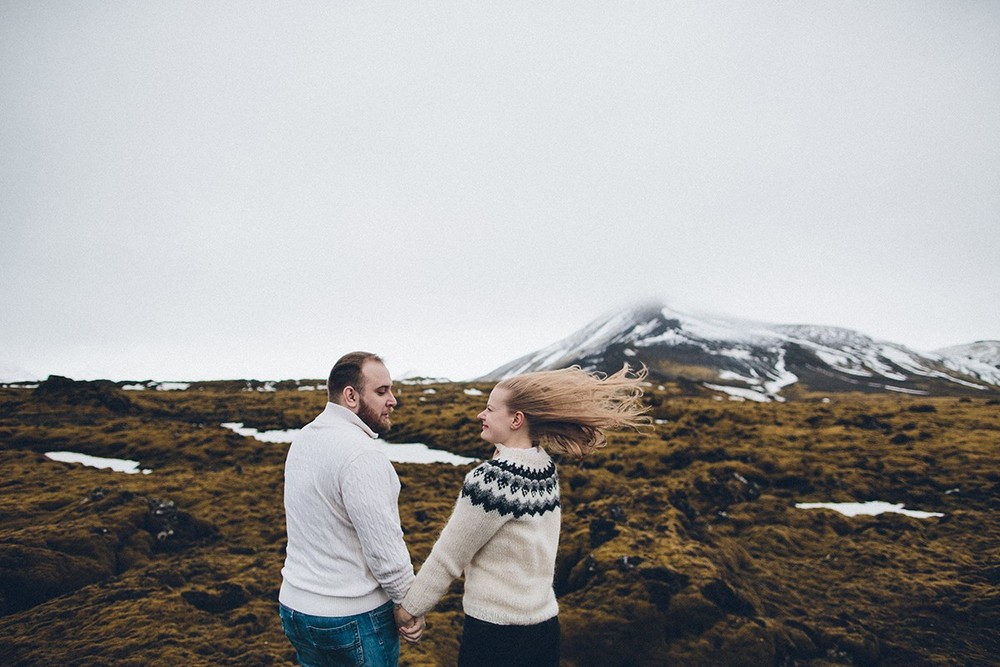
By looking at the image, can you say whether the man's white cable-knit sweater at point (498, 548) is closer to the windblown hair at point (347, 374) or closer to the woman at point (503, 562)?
the woman at point (503, 562)

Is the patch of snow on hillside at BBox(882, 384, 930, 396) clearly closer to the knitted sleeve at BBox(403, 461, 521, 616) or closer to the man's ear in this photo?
the knitted sleeve at BBox(403, 461, 521, 616)

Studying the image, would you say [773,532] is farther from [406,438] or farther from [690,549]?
[406,438]

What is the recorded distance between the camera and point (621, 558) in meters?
10.1

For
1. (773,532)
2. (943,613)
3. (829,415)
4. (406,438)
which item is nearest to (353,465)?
(943,613)

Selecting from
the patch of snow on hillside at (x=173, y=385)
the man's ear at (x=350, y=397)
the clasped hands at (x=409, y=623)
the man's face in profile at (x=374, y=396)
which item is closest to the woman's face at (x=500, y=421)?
the man's face in profile at (x=374, y=396)

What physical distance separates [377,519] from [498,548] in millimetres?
849

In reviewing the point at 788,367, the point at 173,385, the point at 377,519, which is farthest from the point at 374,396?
the point at 788,367

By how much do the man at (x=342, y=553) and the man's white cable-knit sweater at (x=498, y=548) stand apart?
0.25m

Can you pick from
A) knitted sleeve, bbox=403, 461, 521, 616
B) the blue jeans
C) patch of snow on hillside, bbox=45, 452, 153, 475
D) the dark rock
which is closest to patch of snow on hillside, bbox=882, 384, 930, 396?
patch of snow on hillside, bbox=45, 452, 153, 475

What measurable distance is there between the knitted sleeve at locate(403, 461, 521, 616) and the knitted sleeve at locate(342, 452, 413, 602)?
0.16 meters

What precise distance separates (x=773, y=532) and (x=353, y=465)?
14.9 metres

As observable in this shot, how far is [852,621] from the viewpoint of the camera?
31.0ft

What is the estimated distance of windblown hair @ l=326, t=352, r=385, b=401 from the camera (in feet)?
13.0

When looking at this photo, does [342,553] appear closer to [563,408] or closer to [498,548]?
[498,548]
